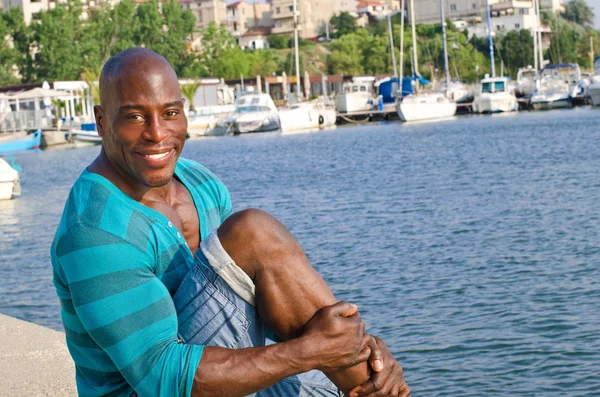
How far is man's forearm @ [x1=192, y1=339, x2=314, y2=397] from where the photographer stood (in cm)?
262

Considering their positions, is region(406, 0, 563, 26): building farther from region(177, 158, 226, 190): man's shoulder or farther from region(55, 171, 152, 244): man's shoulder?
region(55, 171, 152, 244): man's shoulder

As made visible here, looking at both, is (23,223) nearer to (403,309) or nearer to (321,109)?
(403,309)

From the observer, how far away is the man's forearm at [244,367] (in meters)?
2.62

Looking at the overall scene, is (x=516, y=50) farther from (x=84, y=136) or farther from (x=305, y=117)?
(x=84, y=136)

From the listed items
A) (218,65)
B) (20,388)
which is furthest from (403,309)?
(218,65)

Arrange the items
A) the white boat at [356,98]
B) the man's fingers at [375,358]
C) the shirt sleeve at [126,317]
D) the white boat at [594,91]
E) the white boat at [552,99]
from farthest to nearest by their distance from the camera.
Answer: the white boat at [356,98] → the white boat at [552,99] → the white boat at [594,91] → the man's fingers at [375,358] → the shirt sleeve at [126,317]

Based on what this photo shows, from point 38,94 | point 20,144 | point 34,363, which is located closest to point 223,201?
point 34,363

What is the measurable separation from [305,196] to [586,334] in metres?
14.8

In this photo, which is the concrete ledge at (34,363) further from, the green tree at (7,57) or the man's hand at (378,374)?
the green tree at (7,57)

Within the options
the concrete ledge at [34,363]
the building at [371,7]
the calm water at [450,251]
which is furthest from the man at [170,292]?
the building at [371,7]

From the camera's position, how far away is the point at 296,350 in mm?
2654

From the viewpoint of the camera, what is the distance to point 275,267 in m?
2.66

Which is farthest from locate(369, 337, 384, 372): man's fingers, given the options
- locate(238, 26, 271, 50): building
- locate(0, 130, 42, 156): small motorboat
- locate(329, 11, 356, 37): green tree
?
locate(329, 11, 356, 37): green tree

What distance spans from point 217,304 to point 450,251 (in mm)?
10303
